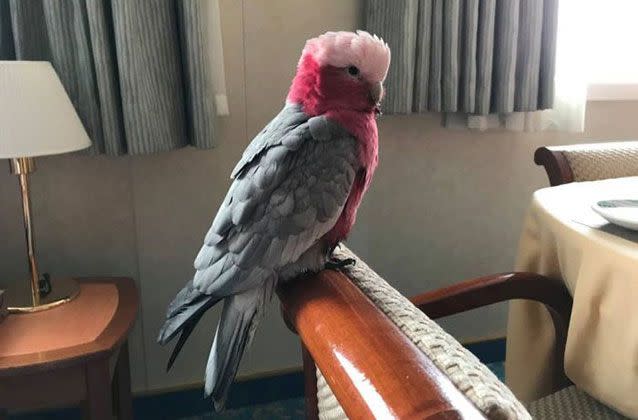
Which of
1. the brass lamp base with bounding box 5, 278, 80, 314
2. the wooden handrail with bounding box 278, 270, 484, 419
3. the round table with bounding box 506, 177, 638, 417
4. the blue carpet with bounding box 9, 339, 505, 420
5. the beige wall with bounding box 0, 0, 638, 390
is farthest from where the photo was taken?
the blue carpet with bounding box 9, 339, 505, 420

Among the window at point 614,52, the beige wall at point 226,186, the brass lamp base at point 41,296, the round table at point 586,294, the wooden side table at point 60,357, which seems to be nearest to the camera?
the round table at point 586,294

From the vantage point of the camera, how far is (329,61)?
791mm

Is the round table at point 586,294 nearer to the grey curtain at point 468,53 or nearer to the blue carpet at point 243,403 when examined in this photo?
the grey curtain at point 468,53

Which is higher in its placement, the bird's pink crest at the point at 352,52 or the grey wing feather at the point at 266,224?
the bird's pink crest at the point at 352,52

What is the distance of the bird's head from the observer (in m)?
0.78

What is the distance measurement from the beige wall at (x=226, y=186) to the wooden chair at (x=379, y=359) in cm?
71

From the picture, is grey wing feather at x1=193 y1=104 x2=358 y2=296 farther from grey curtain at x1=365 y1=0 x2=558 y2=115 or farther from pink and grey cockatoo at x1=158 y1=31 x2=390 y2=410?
grey curtain at x1=365 y1=0 x2=558 y2=115

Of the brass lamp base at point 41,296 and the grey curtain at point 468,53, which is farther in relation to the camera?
the grey curtain at point 468,53

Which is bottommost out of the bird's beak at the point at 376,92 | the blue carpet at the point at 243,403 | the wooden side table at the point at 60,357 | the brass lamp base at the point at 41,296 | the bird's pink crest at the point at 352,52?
the blue carpet at the point at 243,403

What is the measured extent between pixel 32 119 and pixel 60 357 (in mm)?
394

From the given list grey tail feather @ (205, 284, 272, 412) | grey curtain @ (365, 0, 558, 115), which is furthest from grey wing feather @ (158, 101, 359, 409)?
grey curtain @ (365, 0, 558, 115)

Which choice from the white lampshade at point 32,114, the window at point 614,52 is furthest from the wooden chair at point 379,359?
the window at point 614,52

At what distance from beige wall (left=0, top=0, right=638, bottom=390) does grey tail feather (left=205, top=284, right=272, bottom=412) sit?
0.72m

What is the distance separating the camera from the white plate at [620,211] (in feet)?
2.52
